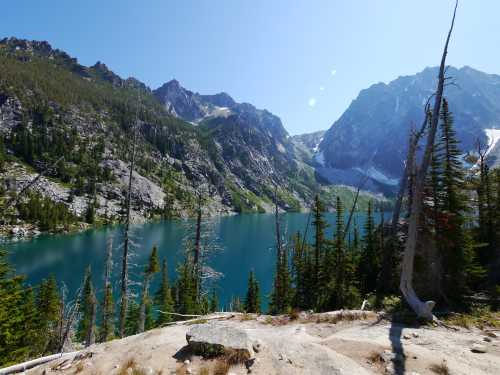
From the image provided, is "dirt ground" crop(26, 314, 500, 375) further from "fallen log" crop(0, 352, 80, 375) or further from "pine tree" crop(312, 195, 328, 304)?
"pine tree" crop(312, 195, 328, 304)

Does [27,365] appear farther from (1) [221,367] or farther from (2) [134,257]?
(2) [134,257]

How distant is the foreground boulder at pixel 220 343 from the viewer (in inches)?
303

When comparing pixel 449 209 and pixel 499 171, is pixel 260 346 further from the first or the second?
pixel 499 171

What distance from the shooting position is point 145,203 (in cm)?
18450

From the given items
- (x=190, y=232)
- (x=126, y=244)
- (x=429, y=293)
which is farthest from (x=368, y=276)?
(x=126, y=244)

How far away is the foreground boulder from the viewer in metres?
7.71

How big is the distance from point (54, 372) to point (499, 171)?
4293 centimetres

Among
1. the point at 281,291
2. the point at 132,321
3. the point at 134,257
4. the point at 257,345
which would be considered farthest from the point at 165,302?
the point at 134,257

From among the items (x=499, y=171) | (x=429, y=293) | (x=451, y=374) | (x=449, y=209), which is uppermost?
(x=499, y=171)

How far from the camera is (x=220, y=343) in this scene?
25.9 ft

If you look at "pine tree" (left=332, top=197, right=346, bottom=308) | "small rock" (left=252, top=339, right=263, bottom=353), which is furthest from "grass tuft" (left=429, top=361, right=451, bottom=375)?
"pine tree" (left=332, top=197, right=346, bottom=308)

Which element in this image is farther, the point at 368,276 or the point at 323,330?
the point at 368,276

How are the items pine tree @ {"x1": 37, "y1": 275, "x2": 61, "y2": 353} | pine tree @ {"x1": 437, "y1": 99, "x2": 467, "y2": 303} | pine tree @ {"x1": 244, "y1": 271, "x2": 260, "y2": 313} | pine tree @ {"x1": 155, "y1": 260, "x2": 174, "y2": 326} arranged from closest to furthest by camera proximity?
1. pine tree @ {"x1": 437, "y1": 99, "x2": 467, "y2": 303}
2. pine tree @ {"x1": 37, "y1": 275, "x2": 61, "y2": 353}
3. pine tree @ {"x1": 155, "y1": 260, "x2": 174, "y2": 326}
4. pine tree @ {"x1": 244, "y1": 271, "x2": 260, "y2": 313}

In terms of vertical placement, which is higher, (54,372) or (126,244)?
(126,244)
